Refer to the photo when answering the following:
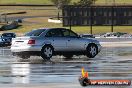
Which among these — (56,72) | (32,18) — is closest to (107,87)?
(56,72)

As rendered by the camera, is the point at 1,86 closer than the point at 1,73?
Yes

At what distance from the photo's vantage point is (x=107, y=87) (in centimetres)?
1211

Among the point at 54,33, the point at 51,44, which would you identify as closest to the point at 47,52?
the point at 51,44

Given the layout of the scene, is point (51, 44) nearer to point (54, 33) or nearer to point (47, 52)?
point (47, 52)

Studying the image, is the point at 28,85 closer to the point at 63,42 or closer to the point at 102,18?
the point at 63,42

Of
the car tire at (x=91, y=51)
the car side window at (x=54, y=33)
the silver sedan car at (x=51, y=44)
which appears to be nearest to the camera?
the silver sedan car at (x=51, y=44)

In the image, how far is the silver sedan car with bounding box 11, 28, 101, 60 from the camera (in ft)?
77.2

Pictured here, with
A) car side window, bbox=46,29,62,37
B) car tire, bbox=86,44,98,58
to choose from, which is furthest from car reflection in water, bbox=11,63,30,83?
car tire, bbox=86,44,98,58

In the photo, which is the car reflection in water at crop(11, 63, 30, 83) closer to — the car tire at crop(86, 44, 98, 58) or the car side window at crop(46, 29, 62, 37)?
the car side window at crop(46, 29, 62, 37)

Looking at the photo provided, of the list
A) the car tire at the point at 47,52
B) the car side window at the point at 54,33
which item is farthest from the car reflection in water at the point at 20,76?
→ the car side window at the point at 54,33

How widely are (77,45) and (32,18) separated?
140442 mm

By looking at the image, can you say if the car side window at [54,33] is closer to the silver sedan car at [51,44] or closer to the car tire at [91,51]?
the silver sedan car at [51,44]

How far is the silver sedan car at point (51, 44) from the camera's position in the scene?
23.5 meters

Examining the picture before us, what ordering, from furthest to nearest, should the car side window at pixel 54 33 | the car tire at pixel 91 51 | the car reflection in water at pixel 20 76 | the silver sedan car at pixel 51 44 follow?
the car tire at pixel 91 51 → the car side window at pixel 54 33 → the silver sedan car at pixel 51 44 → the car reflection in water at pixel 20 76
